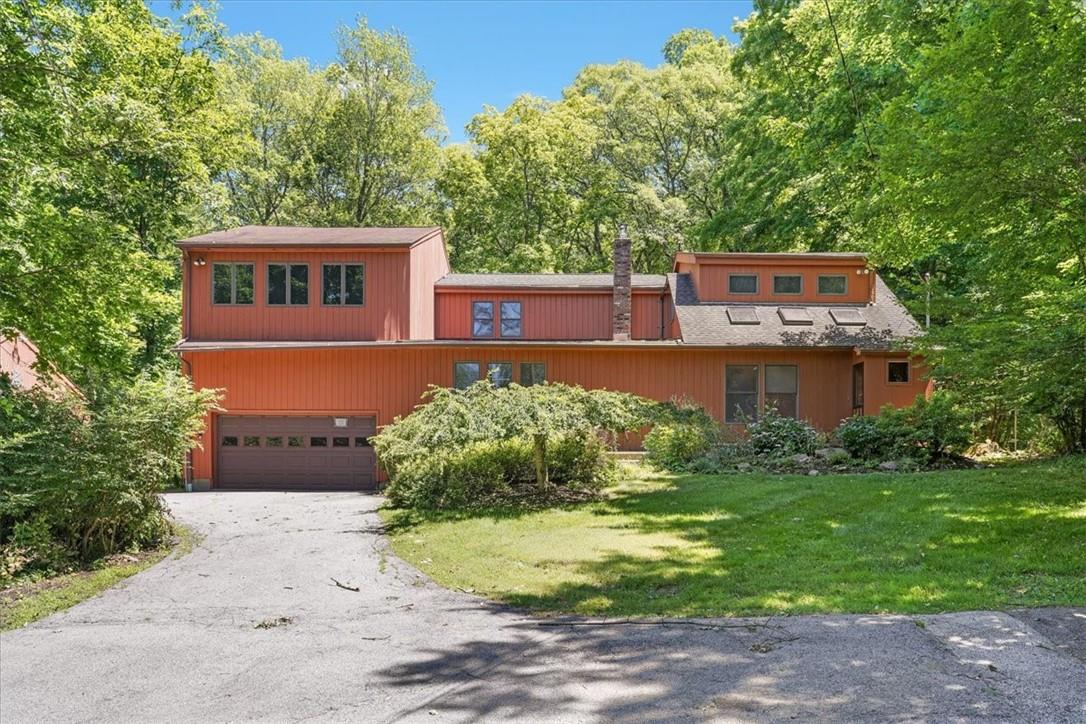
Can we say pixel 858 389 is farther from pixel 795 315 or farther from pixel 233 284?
pixel 233 284

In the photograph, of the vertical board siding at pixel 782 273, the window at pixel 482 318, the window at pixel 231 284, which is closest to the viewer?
the window at pixel 231 284

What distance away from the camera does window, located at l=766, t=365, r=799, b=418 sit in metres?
18.1

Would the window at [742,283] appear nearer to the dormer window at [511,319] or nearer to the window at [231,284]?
the dormer window at [511,319]

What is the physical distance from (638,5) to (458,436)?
16.4 m

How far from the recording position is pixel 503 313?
21.5 metres

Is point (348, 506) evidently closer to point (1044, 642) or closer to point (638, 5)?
point (1044, 642)

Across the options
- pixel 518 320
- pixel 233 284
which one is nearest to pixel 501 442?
pixel 518 320

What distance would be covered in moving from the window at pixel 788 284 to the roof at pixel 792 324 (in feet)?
1.52

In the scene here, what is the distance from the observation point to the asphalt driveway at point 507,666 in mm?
4336

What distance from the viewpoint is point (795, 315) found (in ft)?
63.5

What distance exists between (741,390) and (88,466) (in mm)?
13945

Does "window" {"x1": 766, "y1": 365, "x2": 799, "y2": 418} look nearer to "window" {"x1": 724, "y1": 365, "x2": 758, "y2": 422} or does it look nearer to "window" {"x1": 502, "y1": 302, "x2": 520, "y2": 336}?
"window" {"x1": 724, "y1": 365, "x2": 758, "y2": 422}

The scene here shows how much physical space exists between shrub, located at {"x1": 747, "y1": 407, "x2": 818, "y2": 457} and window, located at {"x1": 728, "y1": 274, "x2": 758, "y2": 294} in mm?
5526

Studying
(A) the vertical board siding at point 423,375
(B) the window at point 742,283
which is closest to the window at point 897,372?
(A) the vertical board siding at point 423,375
